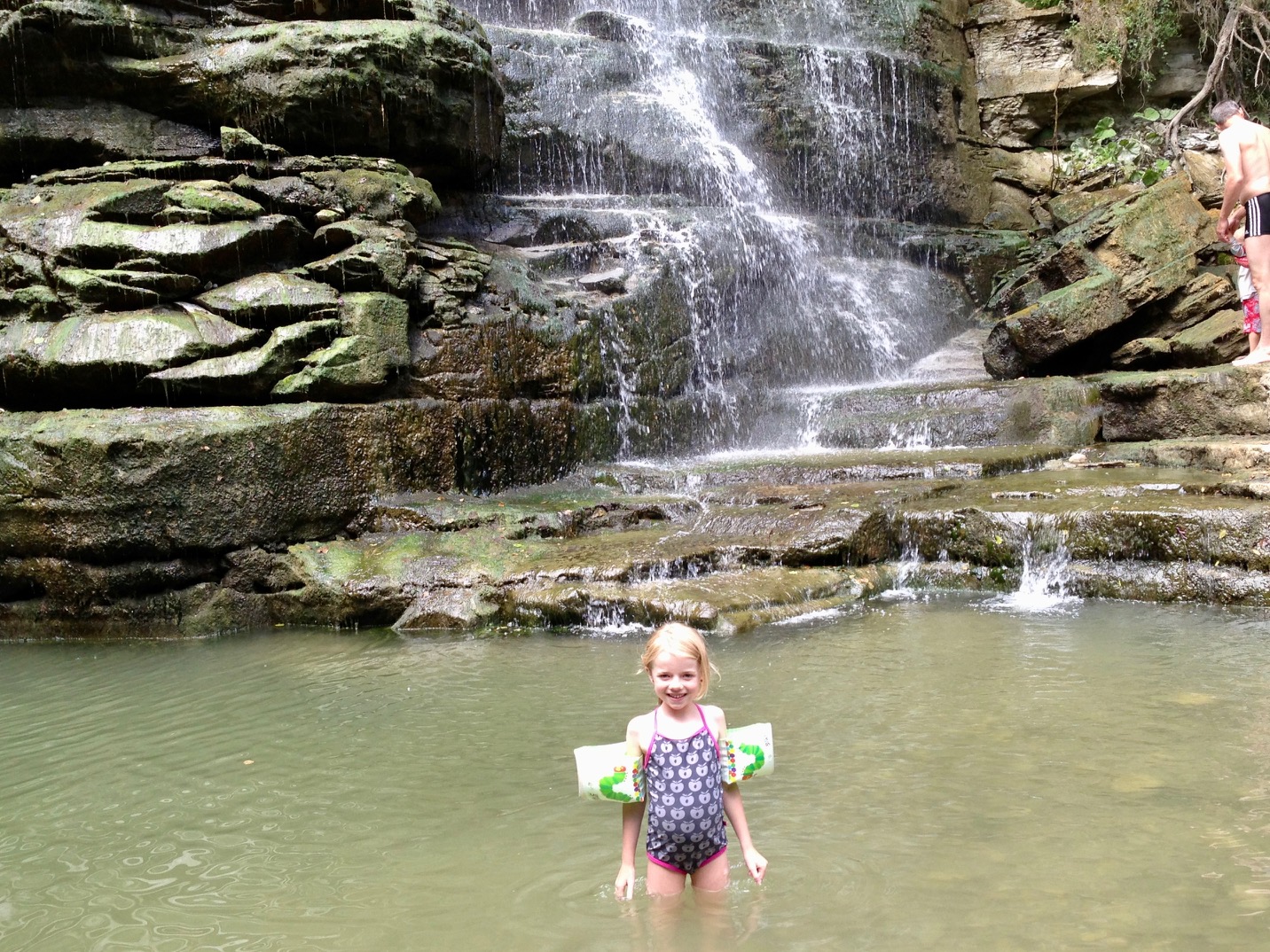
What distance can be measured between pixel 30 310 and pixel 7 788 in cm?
562

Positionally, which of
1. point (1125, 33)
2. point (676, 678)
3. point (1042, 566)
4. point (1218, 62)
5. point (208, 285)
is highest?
point (1125, 33)

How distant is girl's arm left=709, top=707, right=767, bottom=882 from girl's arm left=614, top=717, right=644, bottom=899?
22 cm

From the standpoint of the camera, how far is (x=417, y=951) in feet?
9.05

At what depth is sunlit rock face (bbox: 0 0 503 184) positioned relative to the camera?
9922mm

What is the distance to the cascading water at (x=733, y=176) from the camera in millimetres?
12117

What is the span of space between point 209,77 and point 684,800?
32.3ft

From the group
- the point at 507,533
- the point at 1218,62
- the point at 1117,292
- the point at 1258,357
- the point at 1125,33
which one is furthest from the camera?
the point at 1125,33

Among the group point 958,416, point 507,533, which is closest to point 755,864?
point 507,533

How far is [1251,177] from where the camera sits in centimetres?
834

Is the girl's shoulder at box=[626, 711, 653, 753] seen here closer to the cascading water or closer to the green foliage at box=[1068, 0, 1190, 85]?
the cascading water

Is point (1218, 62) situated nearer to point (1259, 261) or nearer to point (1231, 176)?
point (1231, 176)

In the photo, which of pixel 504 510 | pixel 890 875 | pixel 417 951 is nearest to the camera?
pixel 417 951

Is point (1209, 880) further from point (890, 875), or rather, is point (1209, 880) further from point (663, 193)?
point (663, 193)

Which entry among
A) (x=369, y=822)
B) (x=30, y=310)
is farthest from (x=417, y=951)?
(x=30, y=310)
